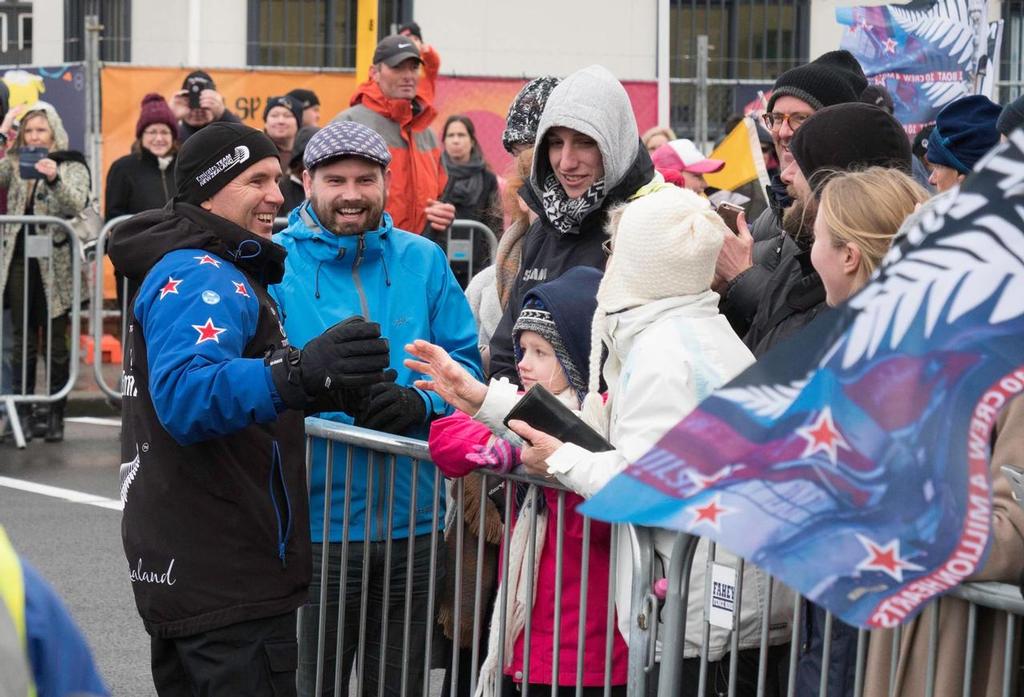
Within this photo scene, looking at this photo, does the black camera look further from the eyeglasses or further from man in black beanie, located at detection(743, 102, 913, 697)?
man in black beanie, located at detection(743, 102, 913, 697)

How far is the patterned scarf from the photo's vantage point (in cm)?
489

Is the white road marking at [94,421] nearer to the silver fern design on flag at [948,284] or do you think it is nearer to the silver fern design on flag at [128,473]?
the silver fern design on flag at [128,473]

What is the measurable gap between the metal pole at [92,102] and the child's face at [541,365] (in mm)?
9908

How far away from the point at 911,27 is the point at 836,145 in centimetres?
432

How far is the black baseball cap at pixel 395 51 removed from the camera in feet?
27.2

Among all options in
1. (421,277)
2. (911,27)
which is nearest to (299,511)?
(421,277)

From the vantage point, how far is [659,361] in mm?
3709

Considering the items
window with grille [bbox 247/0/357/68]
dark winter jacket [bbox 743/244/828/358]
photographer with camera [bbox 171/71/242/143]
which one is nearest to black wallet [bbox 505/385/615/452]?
dark winter jacket [bbox 743/244/828/358]

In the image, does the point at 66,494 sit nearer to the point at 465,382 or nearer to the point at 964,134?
the point at 465,382

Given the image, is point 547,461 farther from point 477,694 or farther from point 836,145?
point 836,145

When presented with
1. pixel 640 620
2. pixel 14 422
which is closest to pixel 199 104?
pixel 14 422

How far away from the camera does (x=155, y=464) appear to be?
410 cm

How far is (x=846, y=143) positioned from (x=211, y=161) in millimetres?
1763

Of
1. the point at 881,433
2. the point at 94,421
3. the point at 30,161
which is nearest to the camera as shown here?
the point at 881,433
